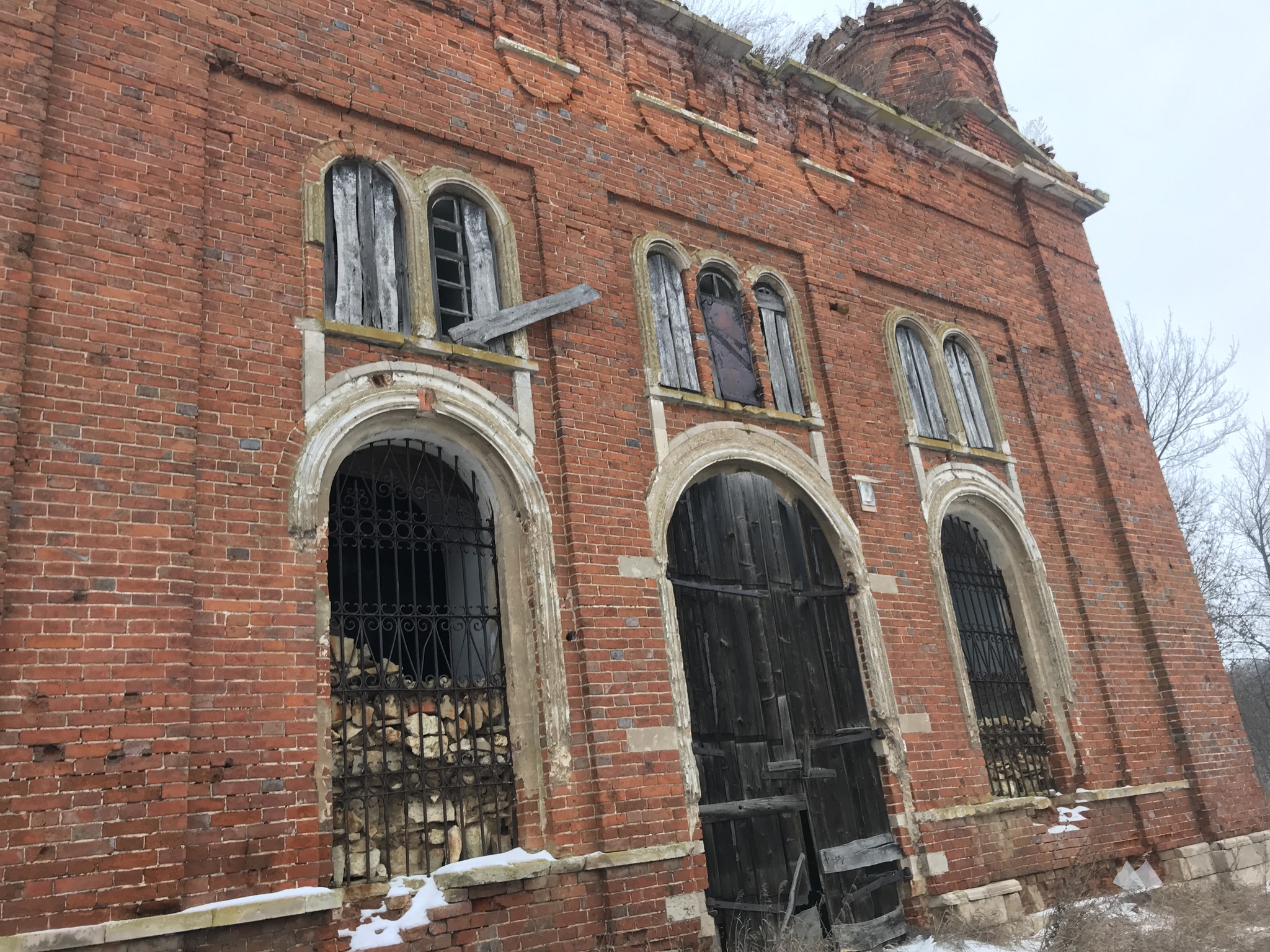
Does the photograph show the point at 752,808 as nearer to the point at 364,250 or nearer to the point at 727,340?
the point at 727,340

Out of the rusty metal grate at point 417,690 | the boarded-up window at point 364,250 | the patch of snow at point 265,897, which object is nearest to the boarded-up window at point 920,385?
the rusty metal grate at point 417,690

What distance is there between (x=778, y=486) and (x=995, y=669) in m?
3.14

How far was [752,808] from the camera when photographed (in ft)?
21.7

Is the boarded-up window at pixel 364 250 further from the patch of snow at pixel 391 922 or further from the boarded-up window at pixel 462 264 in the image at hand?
the patch of snow at pixel 391 922

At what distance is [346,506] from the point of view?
5.81 meters

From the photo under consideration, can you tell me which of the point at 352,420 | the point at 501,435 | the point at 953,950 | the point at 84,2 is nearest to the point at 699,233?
the point at 501,435

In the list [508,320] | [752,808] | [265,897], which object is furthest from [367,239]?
[752,808]

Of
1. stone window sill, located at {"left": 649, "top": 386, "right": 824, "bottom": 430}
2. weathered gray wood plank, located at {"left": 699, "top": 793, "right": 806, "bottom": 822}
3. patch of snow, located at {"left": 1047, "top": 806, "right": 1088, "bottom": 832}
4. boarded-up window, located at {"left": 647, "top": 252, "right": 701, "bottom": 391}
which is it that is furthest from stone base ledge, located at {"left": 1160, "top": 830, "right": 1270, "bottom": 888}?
boarded-up window, located at {"left": 647, "top": 252, "right": 701, "bottom": 391}

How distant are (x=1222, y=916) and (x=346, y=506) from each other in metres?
7.95

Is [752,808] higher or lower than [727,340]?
lower

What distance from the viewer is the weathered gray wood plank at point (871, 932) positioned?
21.8ft

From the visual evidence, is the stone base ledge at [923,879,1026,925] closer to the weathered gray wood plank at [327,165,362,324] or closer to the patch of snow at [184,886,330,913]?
the patch of snow at [184,886,330,913]

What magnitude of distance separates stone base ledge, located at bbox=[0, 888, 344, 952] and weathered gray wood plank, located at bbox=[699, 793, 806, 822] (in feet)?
8.66

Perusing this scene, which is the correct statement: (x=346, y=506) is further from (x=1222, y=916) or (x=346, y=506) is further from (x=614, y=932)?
(x=1222, y=916)
